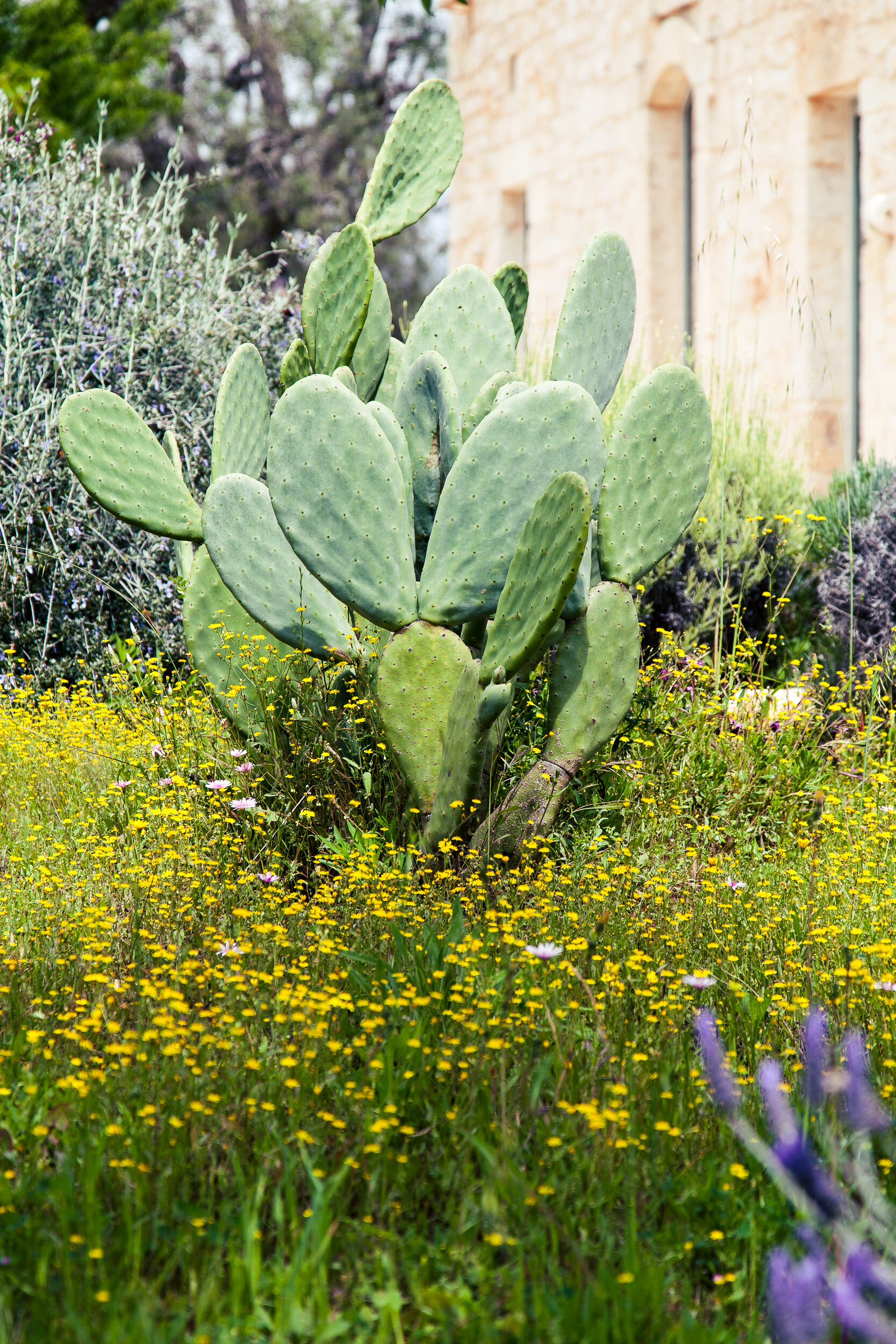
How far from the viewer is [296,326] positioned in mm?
6980

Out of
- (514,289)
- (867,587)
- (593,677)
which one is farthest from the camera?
(867,587)

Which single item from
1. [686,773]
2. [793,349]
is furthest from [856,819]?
[793,349]

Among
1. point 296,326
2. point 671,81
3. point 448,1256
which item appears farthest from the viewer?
point 671,81

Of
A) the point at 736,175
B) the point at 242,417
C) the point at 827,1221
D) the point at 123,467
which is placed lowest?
the point at 827,1221

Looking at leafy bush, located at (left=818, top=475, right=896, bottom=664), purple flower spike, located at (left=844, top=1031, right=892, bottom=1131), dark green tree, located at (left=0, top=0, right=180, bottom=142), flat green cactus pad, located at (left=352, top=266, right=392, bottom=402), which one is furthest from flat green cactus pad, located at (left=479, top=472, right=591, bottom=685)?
dark green tree, located at (left=0, top=0, right=180, bottom=142)

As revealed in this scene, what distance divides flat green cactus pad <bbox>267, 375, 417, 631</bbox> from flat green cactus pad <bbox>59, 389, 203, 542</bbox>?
27.0 inches

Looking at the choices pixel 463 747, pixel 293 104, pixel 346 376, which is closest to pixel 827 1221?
pixel 463 747

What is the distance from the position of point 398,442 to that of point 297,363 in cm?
87

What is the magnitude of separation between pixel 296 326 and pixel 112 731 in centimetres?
342

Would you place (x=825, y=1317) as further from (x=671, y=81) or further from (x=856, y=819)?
(x=671, y=81)

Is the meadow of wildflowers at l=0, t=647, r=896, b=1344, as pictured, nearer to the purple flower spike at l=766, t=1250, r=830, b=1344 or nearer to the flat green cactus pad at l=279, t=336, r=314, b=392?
the purple flower spike at l=766, t=1250, r=830, b=1344

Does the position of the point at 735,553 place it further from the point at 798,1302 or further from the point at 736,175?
the point at 798,1302

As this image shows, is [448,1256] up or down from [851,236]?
down

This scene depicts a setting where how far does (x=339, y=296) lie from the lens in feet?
12.3
